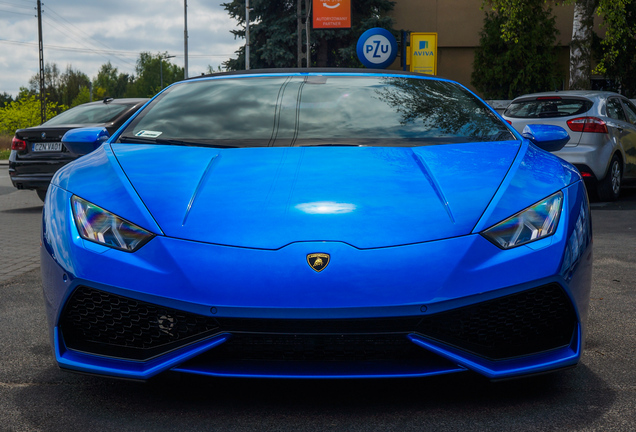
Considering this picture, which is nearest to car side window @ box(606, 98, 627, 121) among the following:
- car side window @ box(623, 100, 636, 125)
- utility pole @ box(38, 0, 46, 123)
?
car side window @ box(623, 100, 636, 125)

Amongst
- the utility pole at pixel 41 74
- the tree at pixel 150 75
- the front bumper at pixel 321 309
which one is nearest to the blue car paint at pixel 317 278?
the front bumper at pixel 321 309

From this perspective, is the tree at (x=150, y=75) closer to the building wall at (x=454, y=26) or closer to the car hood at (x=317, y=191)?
the building wall at (x=454, y=26)

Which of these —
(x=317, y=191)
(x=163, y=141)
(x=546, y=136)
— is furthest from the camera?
(x=546, y=136)

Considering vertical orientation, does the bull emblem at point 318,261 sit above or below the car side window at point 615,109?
below

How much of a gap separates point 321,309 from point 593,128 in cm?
832

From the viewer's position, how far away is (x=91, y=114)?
34.5 ft

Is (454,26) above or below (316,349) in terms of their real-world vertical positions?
above

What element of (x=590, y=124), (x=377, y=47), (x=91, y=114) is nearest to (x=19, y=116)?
(x=377, y=47)

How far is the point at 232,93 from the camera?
11.9ft

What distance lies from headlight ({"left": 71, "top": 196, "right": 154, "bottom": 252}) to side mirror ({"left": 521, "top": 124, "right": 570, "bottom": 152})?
6.83 feet

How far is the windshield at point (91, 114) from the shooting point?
33.8ft

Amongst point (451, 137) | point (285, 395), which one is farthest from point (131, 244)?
point (451, 137)

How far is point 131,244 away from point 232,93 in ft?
4.73

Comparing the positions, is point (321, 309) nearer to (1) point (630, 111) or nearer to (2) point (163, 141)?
(2) point (163, 141)
